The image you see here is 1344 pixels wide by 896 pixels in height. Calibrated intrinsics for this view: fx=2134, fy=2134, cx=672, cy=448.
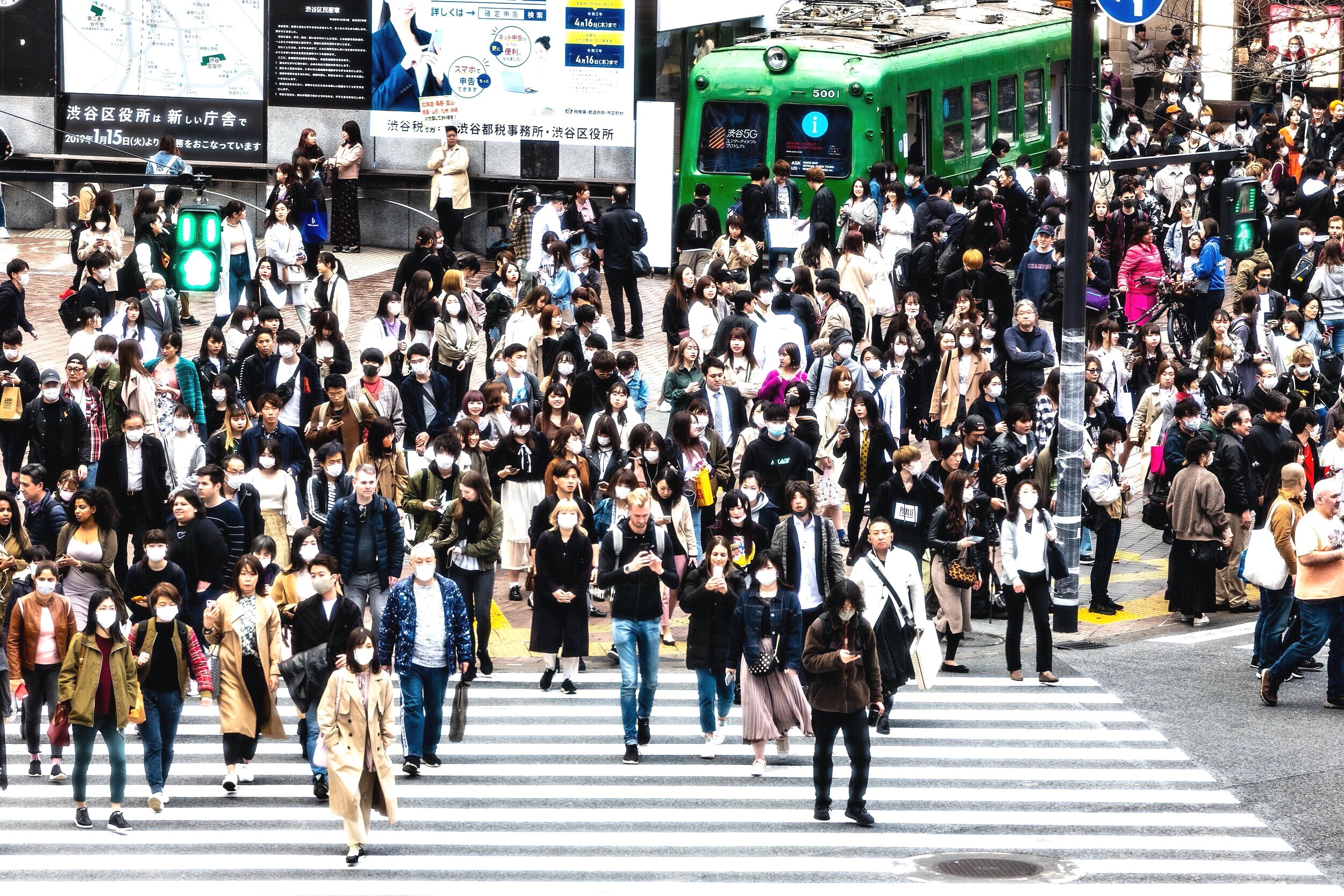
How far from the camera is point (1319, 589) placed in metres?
15.0

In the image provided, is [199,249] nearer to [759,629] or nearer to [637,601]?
[637,601]

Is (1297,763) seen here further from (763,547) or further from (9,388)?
(9,388)

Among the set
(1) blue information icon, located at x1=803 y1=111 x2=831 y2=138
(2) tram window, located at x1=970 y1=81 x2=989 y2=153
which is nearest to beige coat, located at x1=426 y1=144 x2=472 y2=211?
(1) blue information icon, located at x1=803 y1=111 x2=831 y2=138

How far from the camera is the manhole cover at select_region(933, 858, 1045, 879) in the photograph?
1209 cm

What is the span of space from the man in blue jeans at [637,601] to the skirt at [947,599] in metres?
2.36

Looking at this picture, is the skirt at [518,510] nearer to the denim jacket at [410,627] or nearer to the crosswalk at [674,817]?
the crosswalk at [674,817]

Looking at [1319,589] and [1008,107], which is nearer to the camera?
[1319,589]

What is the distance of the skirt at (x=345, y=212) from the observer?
2889cm

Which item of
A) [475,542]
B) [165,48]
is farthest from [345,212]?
[475,542]

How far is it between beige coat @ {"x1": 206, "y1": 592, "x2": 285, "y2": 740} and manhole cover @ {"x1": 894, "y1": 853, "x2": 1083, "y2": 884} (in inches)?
163

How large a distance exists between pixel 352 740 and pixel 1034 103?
21.9 metres

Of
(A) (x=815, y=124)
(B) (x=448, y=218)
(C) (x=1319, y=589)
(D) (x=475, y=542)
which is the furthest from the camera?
(B) (x=448, y=218)

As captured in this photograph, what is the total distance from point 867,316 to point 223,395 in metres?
6.93

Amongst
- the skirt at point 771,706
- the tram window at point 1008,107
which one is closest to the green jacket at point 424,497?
the skirt at point 771,706
